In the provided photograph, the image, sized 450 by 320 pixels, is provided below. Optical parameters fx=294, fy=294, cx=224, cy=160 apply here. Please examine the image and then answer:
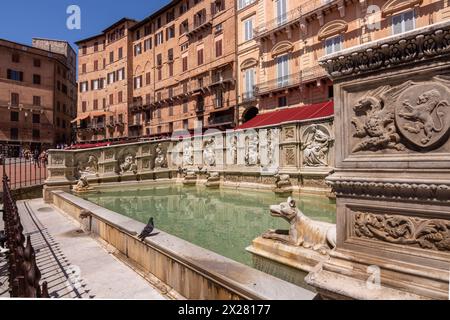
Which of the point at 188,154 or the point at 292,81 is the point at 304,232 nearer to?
the point at 188,154

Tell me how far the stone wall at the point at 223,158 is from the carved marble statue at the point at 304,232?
5.55 m

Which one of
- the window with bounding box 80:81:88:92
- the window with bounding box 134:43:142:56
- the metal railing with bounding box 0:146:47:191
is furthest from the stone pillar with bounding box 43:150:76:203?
the window with bounding box 80:81:88:92

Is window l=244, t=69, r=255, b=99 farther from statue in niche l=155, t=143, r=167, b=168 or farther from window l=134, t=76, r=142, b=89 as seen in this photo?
window l=134, t=76, r=142, b=89

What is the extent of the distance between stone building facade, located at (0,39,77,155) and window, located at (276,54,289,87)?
3569 cm

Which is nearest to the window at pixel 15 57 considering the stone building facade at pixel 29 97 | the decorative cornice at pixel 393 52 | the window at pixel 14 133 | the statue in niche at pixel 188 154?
the stone building facade at pixel 29 97

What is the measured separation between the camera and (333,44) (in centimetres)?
1934

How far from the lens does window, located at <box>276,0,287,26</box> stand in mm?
22016

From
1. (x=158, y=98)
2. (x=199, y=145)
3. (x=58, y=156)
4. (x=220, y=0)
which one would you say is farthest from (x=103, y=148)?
(x=158, y=98)

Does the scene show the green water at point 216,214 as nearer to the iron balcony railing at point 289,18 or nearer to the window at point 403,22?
the window at point 403,22

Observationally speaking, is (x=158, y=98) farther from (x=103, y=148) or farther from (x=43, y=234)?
(x=43, y=234)

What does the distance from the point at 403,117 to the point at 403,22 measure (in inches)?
715

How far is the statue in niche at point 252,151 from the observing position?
11.9 metres

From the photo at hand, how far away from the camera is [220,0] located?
29.0 m

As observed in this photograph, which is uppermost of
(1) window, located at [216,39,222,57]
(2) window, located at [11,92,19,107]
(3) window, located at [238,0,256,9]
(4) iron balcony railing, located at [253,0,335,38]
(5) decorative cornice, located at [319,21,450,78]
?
(3) window, located at [238,0,256,9]
